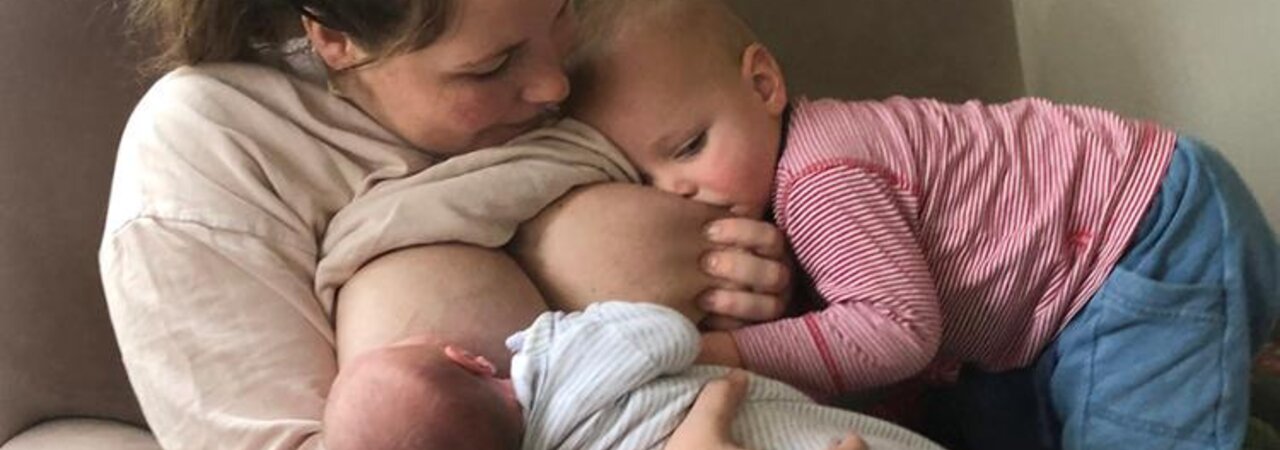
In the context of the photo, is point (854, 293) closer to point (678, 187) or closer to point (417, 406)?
point (678, 187)

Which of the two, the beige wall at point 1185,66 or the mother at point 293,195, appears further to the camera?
the beige wall at point 1185,66

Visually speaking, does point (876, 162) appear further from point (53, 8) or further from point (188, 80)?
point (53, 8)

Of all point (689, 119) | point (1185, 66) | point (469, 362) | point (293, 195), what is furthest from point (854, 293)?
point (1185, 66)

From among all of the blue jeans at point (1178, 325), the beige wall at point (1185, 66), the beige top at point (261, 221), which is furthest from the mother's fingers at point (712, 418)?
the beige wall at point (1185, 66)

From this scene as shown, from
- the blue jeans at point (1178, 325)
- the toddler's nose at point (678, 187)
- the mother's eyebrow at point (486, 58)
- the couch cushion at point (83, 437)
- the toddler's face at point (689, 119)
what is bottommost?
the couch cushion at point (83, 437)

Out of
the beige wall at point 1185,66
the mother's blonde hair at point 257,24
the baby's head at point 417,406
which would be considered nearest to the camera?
the baby's head at point 417,406

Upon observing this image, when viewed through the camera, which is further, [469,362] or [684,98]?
[684,98]

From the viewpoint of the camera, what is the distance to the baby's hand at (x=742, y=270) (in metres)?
1.24

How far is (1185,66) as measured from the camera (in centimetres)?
182

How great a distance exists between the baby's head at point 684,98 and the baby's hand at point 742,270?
0.09 feet

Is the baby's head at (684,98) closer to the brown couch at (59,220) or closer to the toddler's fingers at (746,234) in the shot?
the toddler's fingers at (746,234)

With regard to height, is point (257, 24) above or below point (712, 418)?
above

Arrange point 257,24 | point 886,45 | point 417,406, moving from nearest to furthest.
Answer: point 417,406, point 257,24, point 886,45

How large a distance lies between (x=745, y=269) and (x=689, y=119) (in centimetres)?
13
